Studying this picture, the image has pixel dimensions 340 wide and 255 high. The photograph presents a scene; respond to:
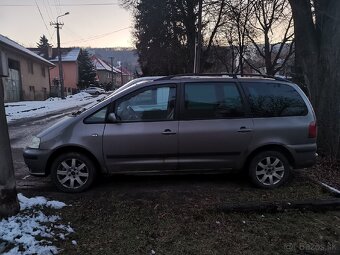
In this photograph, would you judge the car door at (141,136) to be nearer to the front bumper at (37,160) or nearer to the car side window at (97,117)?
the car side window at (97,117)

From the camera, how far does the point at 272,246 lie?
441 centimetres

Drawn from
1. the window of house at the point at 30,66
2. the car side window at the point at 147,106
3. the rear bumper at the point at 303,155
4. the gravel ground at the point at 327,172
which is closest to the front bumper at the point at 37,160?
the car side window at the point at 147,106

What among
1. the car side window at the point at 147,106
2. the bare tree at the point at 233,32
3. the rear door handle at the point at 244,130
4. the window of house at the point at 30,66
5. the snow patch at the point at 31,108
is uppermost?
the bare tree at the point at 233,32

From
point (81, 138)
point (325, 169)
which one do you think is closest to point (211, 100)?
point (81, 138)

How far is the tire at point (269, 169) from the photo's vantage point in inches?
251

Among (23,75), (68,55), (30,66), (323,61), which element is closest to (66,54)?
(68,55)

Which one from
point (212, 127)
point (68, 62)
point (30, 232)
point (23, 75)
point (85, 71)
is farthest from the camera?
point (85, 71)

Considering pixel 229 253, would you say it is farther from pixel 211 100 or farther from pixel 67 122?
pixel 67 122

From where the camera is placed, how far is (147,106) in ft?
20.6

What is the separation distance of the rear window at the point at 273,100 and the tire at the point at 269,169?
653mm

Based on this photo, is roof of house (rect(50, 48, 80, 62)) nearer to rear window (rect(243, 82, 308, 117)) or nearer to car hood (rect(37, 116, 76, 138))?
car hood (rect(37, 116, 76, 138))

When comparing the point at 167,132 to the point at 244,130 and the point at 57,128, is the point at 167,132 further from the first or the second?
the point at 57,128

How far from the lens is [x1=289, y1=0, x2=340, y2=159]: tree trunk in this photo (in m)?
8.24

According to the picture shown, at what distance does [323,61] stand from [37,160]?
5.94 m
